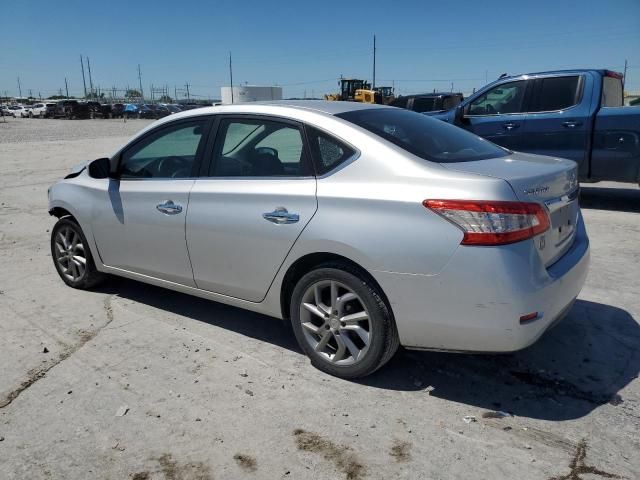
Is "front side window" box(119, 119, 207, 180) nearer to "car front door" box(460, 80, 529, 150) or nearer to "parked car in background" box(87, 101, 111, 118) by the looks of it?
"car front door" box(460, 80, 529, 150)

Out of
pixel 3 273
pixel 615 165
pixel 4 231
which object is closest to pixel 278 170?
pixel 3 273

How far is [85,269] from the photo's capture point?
4.91m

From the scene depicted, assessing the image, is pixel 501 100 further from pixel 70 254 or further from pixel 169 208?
pixel 70 254

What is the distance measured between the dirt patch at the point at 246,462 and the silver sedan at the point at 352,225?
864 millimetres

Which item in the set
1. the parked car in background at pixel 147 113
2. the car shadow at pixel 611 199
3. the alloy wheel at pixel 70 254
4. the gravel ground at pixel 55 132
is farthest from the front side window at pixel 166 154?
the parked car in background at pixel 147 113

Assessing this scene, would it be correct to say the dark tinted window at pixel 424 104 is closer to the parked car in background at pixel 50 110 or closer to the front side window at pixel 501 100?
the front side window at pixel 501 100

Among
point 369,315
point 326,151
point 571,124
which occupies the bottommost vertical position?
point 369,315

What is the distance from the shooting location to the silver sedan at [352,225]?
280cm

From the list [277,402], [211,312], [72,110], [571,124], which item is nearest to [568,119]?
[571,124]

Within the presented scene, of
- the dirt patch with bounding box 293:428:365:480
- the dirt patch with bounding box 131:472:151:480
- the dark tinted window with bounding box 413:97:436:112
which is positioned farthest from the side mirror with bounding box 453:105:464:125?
the dark tinted window with bounding box 413:97:436:112

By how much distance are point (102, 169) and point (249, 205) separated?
1654 mm

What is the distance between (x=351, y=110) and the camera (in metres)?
3.71

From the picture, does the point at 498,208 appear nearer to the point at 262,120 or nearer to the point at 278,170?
the point at 278,170

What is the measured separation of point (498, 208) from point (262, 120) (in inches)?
67.4
